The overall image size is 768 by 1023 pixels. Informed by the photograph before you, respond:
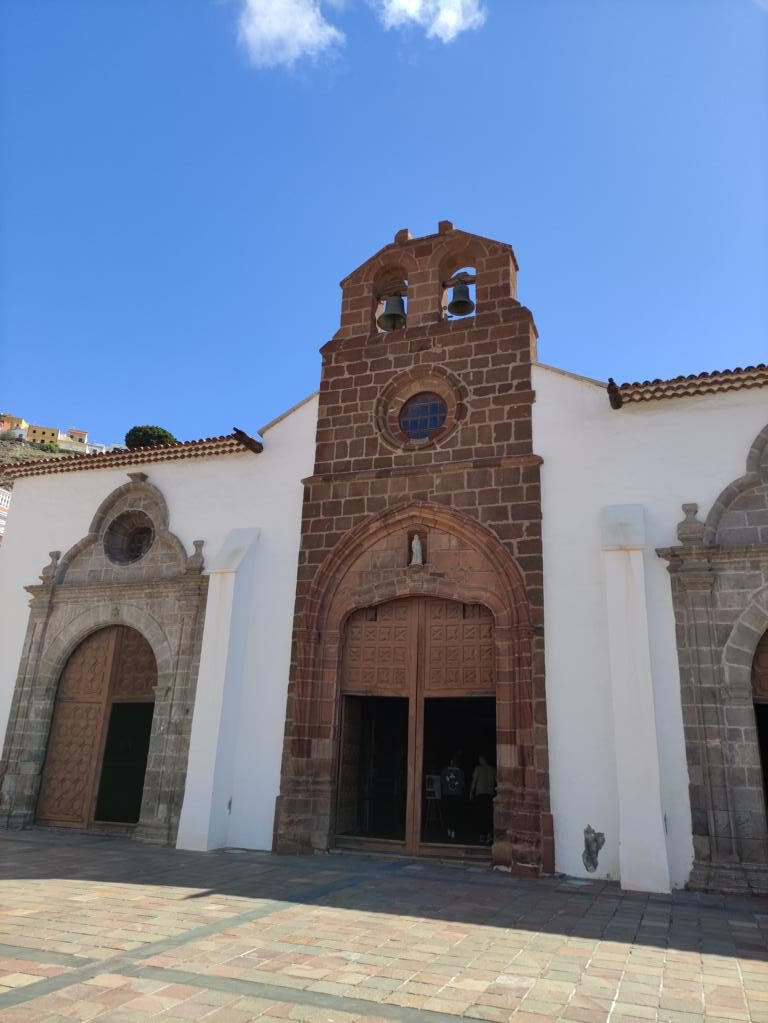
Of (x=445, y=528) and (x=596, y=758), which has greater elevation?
(x=445, y=528)

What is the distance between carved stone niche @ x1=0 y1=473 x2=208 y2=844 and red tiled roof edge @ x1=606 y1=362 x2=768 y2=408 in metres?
5.87

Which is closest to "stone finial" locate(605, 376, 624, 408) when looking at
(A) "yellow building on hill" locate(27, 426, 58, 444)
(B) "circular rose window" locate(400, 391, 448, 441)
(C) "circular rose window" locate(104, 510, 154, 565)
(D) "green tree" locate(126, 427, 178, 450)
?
(B) "circular rose window" locate(400, 391, 448, 441)

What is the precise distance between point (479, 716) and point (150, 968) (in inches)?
370

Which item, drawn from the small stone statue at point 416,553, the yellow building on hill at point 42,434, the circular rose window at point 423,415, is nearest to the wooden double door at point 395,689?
the small stone statue at point 416,553

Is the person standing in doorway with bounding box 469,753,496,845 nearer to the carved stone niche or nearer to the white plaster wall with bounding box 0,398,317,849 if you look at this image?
the white plaster wall with bounding box 0,398,317,849

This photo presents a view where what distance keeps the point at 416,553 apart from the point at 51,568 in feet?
19.5

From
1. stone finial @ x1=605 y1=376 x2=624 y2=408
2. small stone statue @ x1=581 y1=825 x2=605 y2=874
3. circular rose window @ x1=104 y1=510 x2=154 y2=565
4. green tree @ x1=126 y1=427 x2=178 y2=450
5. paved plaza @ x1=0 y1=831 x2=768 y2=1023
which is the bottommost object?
paved plaza @ x1=0 y1=831 x2=768 y2=1023

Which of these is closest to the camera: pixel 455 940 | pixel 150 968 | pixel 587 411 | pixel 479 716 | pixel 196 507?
pixel 150 968

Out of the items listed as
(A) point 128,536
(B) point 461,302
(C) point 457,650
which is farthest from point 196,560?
(B) point 461,302

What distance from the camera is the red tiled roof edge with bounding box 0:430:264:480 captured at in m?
10.5

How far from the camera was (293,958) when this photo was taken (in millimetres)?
4352

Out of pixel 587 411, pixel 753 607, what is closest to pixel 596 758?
pixel 753 607

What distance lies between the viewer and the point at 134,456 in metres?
11.3

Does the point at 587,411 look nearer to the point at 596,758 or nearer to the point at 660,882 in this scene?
the point at 596,758
